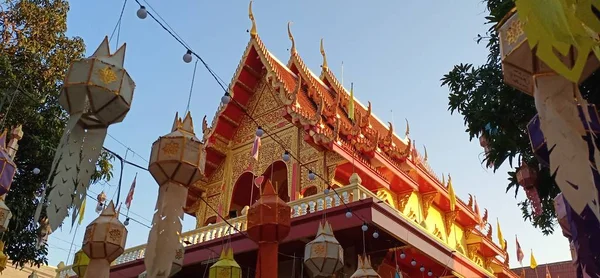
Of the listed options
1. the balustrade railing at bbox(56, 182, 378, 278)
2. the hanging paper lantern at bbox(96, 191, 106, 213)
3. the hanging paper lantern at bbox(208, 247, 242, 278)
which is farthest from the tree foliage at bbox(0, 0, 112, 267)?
the hanging paper lantern at bbox(208, 247, 242, 278)

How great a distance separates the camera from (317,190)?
40.5 feet

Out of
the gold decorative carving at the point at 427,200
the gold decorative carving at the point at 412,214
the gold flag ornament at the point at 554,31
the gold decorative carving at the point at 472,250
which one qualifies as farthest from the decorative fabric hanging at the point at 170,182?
the gold decorative carving at the point at 472,250

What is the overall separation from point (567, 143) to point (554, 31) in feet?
5.13

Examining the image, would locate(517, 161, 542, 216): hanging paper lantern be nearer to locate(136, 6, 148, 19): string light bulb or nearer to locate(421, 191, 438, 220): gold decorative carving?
locate(136, 6, 148, 19): string light bulb

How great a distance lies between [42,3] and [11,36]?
4.28 ft

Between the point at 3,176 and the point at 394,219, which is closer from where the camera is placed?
the point at 3,176

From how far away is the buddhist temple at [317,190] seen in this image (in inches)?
414

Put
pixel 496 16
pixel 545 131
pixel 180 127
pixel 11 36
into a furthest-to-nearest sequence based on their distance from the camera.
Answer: pixel 11 36, pixel 496 16, pixel 180 127, pixel 545 131

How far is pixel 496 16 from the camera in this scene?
6.82 metres

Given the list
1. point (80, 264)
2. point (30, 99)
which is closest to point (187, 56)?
point (80, 264)

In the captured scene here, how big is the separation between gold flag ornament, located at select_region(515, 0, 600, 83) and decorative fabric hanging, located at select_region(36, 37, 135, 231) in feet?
11.5

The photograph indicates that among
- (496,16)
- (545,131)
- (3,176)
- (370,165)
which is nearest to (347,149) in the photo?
(370,165)

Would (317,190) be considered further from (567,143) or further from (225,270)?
(567,143)

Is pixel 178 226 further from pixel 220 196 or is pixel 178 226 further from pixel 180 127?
pixel 220 196
